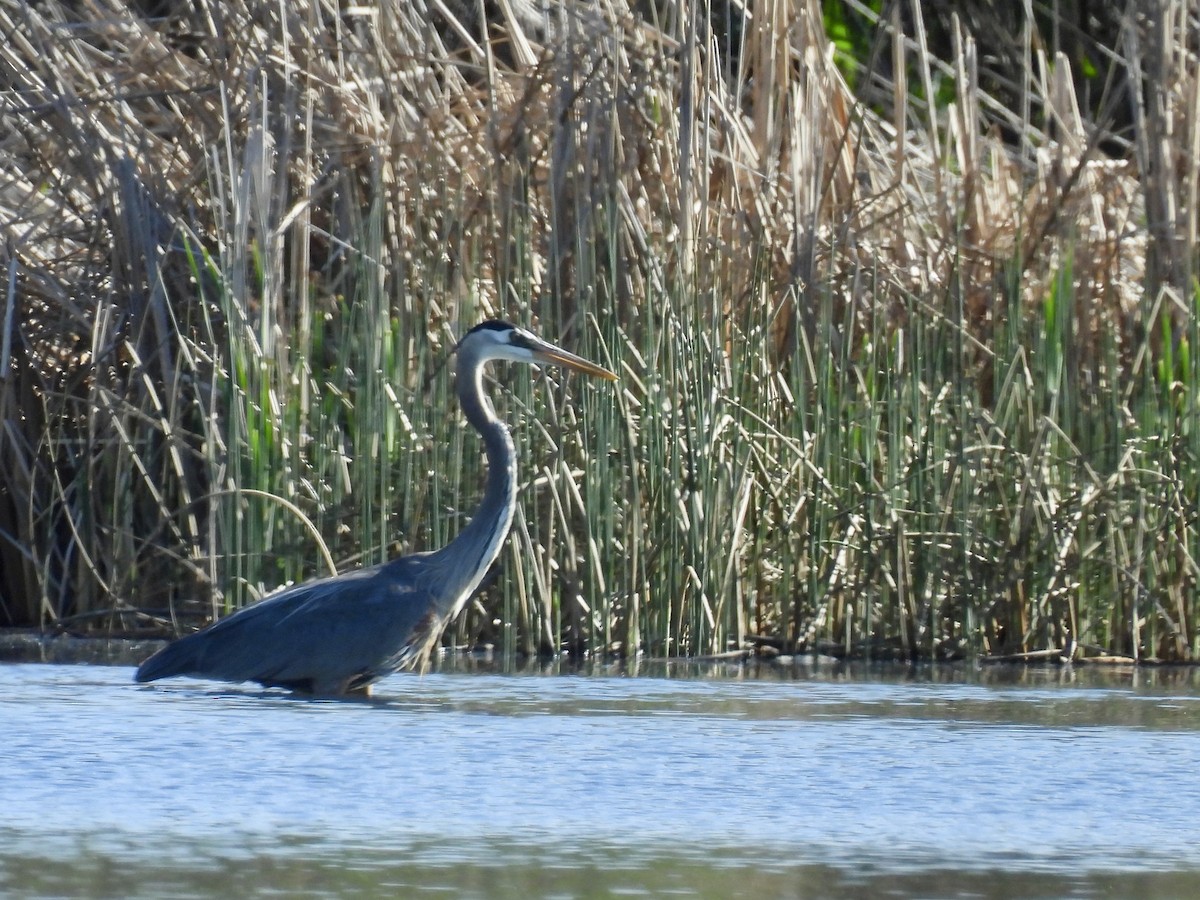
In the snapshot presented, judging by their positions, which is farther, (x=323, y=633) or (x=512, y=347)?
(x=512, y=347)

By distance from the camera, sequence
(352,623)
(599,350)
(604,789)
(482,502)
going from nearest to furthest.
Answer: (604,789) < (352,623) < (482,502) < (599,350)

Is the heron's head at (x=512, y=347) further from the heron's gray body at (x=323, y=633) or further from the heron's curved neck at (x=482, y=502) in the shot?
the heron's gray body at (x=323, y=633)

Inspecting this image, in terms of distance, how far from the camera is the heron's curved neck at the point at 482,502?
6227mm

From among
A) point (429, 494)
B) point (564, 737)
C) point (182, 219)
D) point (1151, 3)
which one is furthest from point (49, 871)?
point (1151, 3)

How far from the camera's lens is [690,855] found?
3605mm

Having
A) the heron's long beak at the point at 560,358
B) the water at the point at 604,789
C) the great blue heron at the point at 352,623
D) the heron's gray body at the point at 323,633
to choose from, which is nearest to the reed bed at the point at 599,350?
the heron's long beak at the point at 560,358

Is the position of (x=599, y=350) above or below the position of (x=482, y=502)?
above

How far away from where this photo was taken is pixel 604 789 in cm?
429

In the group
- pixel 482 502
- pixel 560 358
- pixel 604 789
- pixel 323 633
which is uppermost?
pixel 560 358

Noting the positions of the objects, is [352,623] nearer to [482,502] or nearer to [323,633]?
[323,633]

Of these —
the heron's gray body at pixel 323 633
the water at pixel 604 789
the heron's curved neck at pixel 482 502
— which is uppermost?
the heron's curved neck at pixel 482 502

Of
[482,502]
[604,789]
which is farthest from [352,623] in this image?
[604,789]

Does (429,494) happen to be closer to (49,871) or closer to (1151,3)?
(1151,3)

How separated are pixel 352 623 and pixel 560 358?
1.01 meters
